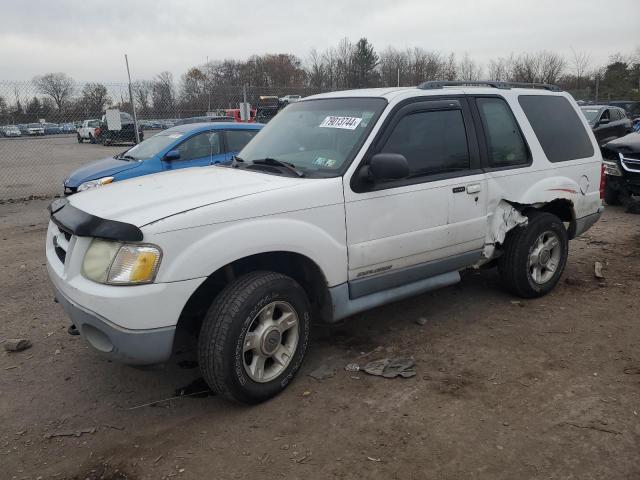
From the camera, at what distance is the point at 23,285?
5.42 meters

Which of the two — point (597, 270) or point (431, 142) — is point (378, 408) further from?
point (597, 270)

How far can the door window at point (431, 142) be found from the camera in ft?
12.3

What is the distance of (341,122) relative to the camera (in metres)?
3.80

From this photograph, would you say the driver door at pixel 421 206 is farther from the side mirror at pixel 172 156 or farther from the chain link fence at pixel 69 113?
the chain link fence at pixel 69 113

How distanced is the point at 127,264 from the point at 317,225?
1.17 meters

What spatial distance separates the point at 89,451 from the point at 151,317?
0.86 m

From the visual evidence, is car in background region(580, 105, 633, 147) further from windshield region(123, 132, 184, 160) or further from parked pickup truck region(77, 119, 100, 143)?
parked pickup truck region(77, 119, 100, 143)

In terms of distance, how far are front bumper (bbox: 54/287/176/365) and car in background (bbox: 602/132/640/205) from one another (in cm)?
869

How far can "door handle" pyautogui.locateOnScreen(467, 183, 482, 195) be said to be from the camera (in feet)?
13.3

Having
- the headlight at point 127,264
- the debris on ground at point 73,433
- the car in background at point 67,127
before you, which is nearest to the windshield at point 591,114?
the headlight at point 127,264

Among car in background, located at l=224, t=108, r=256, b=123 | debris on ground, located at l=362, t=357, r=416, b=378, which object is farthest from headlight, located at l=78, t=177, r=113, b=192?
car in background, located at l=224, t=108, r=256, b=123

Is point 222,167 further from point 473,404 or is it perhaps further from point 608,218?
point 608,218

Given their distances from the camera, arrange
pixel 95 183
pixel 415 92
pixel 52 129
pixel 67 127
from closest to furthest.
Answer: pixel 415 92 → pixel 95 183 → pixel 52 129 → pixel 67 127

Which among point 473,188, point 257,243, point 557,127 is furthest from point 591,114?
point 257,243
